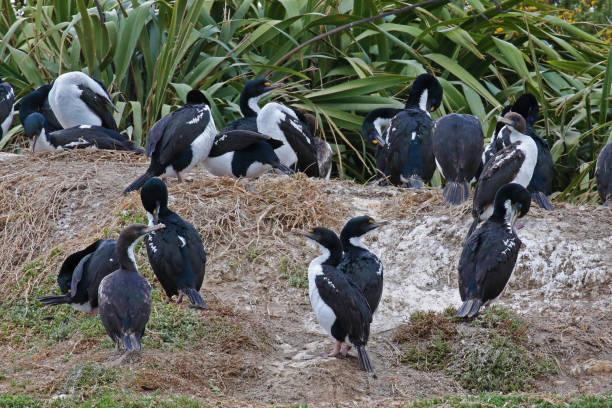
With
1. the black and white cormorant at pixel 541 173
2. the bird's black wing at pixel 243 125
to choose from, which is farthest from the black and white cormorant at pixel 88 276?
the black and white cormorant at pixel 541 173

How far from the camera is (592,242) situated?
311 inches

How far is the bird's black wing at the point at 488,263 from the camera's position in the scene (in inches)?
263

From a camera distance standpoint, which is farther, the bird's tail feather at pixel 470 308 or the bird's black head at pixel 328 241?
the bird's tail feather at pixel 470 308

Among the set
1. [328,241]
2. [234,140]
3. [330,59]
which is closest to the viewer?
Answer: [328,241]

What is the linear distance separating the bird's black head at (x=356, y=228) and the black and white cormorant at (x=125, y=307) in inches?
64.4

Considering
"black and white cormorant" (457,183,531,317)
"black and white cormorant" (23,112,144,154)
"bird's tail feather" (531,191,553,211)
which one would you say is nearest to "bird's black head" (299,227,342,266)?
"black and white cormorant" (457,183,531,317)

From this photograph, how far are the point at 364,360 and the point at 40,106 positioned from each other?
22.9 ft

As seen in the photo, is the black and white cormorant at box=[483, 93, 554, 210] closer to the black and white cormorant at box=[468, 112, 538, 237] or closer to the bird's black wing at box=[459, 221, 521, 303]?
the black and white cormorant at box=[468, 112, 538, 237]

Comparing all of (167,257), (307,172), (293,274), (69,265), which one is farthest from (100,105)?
(167,257)

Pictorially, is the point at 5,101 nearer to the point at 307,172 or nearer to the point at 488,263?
the point at 307,172

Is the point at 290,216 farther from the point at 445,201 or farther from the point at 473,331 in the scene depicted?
Result: the point at 473,331

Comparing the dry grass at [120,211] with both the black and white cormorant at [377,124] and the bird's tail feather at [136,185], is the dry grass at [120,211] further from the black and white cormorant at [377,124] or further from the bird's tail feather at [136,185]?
the black and white cormorant at [377,124]

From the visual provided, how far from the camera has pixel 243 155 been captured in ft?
→ 31.4

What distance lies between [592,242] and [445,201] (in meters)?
1.43
